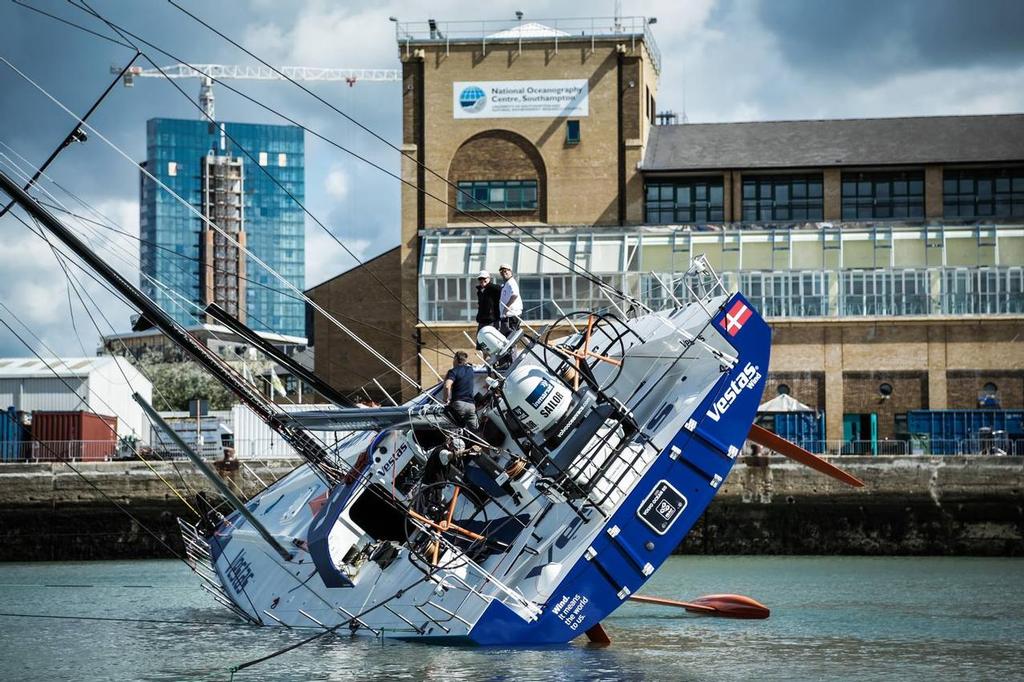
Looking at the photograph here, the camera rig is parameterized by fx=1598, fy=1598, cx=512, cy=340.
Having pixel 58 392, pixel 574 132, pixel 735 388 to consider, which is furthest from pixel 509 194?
pixel 735 388

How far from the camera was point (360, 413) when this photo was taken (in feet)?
69.5

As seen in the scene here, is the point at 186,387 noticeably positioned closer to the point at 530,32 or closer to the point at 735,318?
the point at 530,32

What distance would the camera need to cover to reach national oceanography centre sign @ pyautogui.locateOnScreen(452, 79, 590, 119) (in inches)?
2464

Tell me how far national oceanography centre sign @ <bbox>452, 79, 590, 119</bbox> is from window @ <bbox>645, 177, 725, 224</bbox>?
4.71m

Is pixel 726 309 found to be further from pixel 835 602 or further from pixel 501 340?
pixel 835 602

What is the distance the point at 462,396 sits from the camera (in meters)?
21.1

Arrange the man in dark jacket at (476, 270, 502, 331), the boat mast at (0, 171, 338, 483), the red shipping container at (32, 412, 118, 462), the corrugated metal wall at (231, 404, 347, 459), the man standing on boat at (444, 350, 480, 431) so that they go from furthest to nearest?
the corrugated metal wall at (231, 404, 347, 459), the red shipping container at (32, 412, 118, 462), the man in dark jacket at (476, 270, 502, 331), the boat mast at (0, 171, 338, 483), the man standing on boat at (444, 350, 480, 431)

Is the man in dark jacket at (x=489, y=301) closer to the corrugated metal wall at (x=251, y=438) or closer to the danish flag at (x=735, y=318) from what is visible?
the danish flag at (x=735, y=318)

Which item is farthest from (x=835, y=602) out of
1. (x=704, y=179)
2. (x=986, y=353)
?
(x=704, y=179)

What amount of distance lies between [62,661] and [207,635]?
2.64 meters

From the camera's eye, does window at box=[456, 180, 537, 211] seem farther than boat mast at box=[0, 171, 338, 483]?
Yes

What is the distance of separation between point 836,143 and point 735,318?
4507 centimetres

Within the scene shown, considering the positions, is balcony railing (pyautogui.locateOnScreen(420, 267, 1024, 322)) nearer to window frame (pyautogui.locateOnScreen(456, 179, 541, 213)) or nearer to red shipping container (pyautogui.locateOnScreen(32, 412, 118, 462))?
window frame (pyautogui.locateOnScreen(456, 179, 541, 213))

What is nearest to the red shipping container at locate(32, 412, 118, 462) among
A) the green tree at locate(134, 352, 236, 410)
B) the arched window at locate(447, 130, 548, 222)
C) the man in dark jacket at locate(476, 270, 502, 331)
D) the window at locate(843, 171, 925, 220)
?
the arched window at locate(447, 130, 548, 222)
